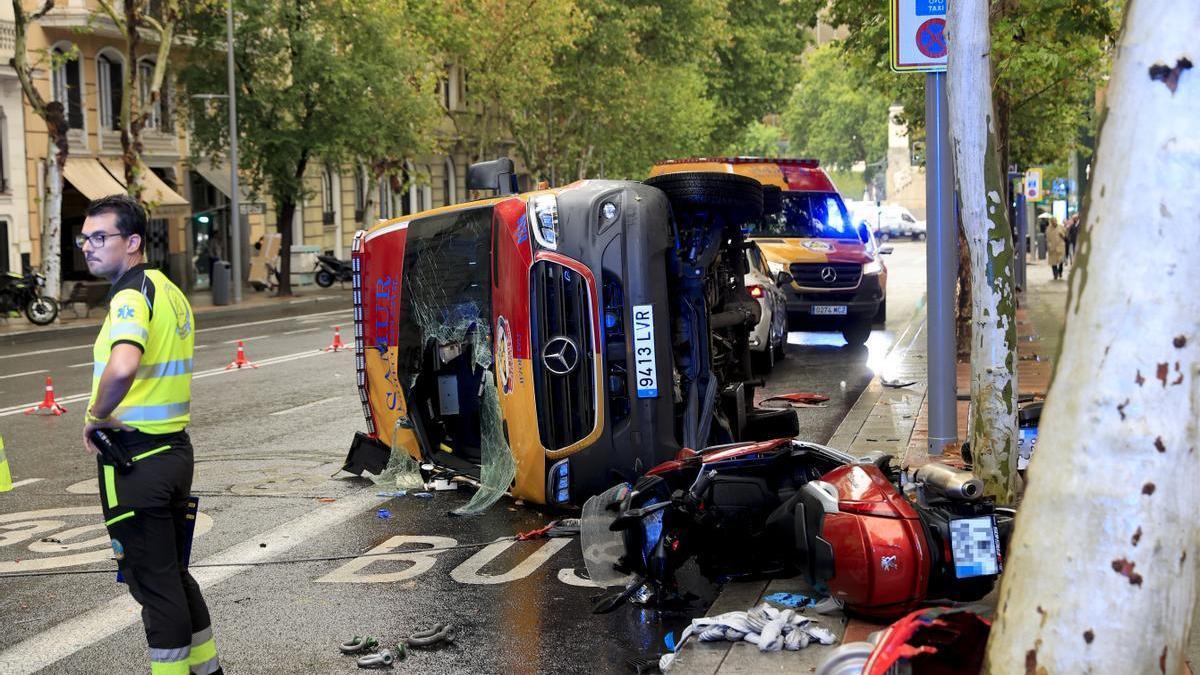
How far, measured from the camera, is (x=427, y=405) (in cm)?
972

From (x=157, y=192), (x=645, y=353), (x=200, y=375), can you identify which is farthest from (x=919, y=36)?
(x=157, y=192)

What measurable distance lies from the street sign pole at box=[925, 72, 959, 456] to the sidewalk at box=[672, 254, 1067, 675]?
1.18ft

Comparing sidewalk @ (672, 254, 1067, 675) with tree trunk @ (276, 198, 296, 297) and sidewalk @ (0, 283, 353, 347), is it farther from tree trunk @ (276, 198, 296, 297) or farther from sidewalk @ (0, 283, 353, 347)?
tree trunk @ (276, 198, 296, 297)

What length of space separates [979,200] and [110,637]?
4915mm

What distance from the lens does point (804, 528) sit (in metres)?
6.02

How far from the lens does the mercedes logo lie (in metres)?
8.19

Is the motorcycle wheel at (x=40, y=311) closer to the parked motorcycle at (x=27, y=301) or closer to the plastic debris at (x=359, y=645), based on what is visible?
the parked motorcycle at (x=27, y=301)

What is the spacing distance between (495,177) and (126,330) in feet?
17.8

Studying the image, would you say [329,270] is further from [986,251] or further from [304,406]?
[986,251]

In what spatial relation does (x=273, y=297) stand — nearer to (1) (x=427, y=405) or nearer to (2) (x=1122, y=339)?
(1) (x=427, y=405)

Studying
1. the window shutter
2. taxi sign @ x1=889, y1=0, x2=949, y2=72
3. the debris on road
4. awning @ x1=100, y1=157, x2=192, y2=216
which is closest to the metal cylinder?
taxi sign @ x1=889, y1=0, x2=949, y2=72

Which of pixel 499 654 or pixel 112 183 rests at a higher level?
pixel 112 183

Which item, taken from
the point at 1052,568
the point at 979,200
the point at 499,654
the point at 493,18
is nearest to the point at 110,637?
the point at 499,654

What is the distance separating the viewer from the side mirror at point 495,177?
10.1 m
